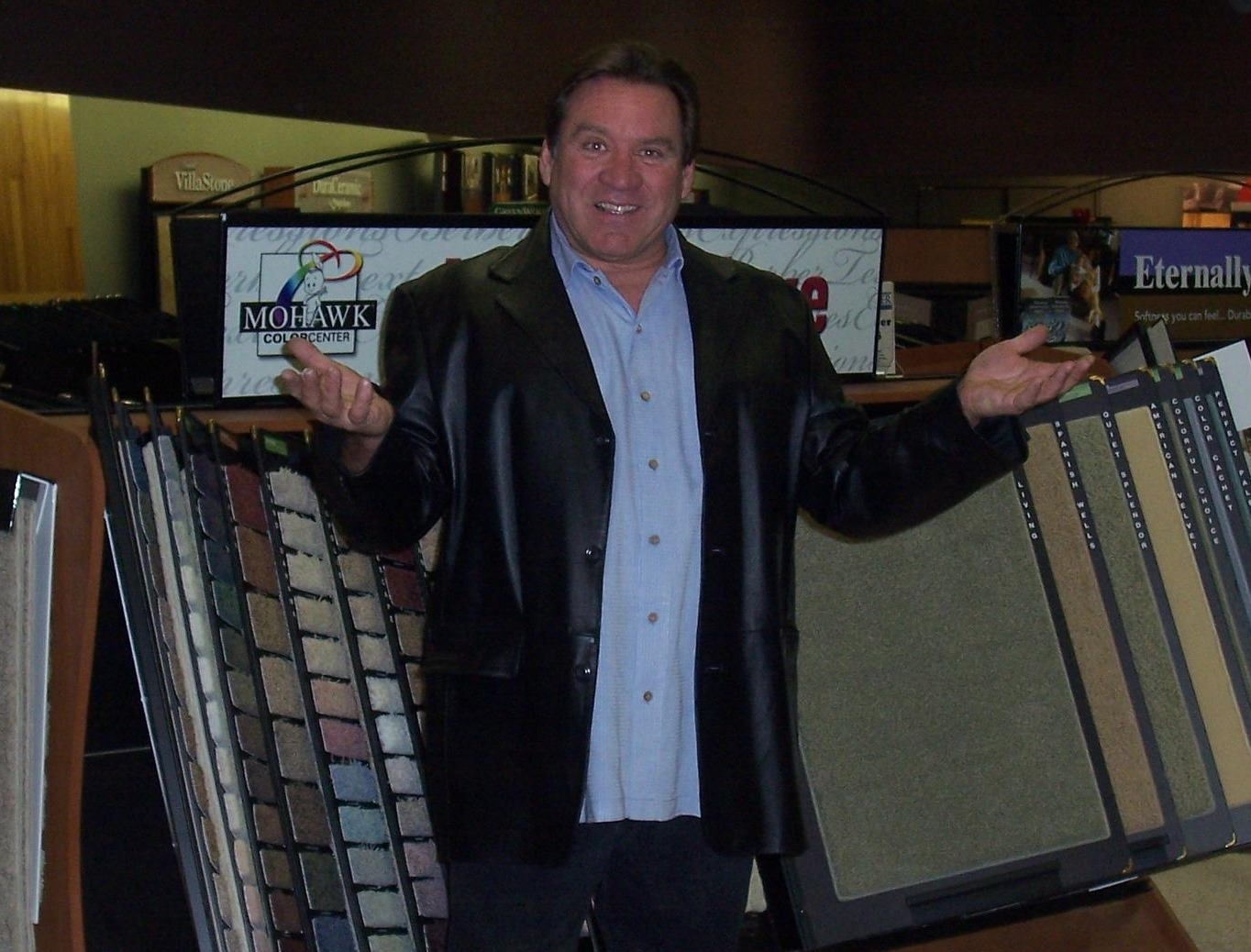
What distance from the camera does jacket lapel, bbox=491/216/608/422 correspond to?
1.28 m

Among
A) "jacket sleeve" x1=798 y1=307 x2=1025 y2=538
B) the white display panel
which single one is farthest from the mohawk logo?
"jacket sleeve" x1=798 y1=307 x2=1025 y2=538

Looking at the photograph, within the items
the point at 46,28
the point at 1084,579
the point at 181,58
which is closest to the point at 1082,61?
the point at 1084,579

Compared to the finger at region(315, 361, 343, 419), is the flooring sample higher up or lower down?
lower down

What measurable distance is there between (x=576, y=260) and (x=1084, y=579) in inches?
41.1

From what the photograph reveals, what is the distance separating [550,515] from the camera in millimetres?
1274

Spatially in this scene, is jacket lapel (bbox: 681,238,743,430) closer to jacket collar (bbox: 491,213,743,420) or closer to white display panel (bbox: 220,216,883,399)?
jacket collar (bbox: 491,213,743,420)

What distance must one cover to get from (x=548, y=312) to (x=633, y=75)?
0.74ft

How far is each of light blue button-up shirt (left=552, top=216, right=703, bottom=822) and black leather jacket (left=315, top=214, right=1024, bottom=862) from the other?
18mm

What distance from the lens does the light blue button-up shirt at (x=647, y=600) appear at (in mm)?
1278

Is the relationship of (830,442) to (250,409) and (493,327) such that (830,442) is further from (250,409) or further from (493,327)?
(250,409)

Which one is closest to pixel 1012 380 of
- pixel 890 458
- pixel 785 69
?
pixel 890 458

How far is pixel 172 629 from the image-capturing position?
153 cm

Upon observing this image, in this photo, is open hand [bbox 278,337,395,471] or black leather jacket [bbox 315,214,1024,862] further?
black leather jacket [bbox 315,214,1024,862]

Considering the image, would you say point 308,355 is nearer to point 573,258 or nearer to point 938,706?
point 573,258
